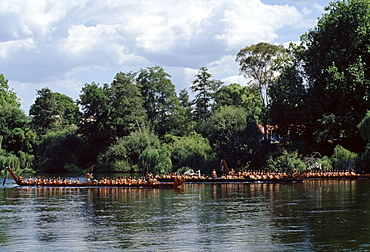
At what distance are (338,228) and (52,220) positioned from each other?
1645 cm

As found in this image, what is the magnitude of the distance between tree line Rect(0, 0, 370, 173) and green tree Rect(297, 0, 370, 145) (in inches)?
4.6

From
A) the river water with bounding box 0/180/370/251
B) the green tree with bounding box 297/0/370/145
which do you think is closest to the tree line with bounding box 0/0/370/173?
the green tree with bounding box 297/0/370/145

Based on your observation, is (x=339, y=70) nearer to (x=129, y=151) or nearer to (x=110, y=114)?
(x=129, y=151)

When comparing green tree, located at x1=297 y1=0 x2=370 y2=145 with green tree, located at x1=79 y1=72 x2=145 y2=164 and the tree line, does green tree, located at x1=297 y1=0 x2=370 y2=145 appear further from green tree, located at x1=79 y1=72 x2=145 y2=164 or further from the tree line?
green tree, located at x1=79 y1=72 x2=145 y2=164

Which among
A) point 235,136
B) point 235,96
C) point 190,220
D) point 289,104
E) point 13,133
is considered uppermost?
point 235,96

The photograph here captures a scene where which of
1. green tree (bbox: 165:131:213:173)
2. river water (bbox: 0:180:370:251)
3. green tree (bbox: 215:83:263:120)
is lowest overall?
river water (bbox: 0:180:370:251)

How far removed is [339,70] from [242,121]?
14.5 m

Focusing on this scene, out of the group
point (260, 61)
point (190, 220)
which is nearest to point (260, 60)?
point (260, 61)

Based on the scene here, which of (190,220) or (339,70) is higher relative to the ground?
(339,70)

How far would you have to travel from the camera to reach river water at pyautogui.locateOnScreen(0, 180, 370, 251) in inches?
1119

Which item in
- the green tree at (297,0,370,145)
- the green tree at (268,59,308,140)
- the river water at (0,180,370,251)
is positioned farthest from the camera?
the green tree at (268,59,308,140)

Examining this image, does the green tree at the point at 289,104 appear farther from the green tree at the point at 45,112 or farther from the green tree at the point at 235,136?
the green tree at the point at 45,112

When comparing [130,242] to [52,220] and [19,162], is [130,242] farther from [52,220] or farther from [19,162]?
[19,162]

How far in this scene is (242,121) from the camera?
78375 mm
